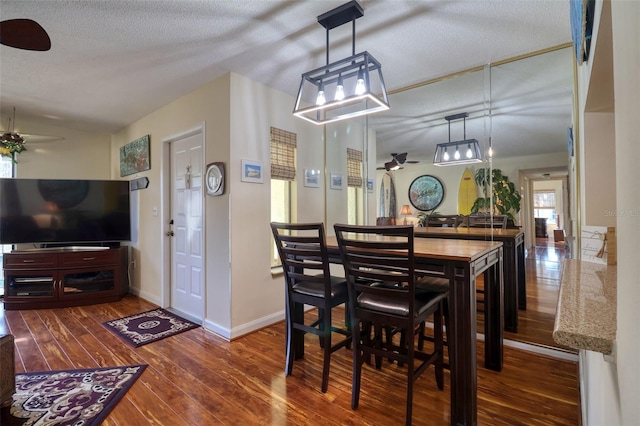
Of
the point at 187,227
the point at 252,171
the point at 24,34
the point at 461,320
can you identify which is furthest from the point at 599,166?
the point at 187,227

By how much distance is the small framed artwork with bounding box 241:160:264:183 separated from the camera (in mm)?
2924

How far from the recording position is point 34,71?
2.75 metres

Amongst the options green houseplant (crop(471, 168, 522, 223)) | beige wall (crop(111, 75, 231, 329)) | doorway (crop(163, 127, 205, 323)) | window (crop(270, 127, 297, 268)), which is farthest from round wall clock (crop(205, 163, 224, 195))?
green houseplant (crop(471, 168, 522, 223))

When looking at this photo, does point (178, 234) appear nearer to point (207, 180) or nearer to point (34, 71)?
point (207, 180)

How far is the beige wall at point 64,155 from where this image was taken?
4.19 m

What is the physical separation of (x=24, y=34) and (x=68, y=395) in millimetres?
2138

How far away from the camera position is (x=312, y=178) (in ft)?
12.1

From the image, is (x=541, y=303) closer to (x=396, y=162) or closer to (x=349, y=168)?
(x=396, y=162)

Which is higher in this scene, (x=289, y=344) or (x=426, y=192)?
(x=426, y=192)

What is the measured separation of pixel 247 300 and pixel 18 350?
6.34ft

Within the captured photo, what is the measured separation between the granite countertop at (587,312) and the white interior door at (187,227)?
2.98 meters

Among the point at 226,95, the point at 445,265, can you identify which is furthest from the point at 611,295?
the point at 226,95

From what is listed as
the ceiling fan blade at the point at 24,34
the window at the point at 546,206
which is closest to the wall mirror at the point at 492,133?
the ceiling fan blade at the point at 24,34

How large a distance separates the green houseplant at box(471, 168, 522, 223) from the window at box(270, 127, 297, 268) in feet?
6.32
